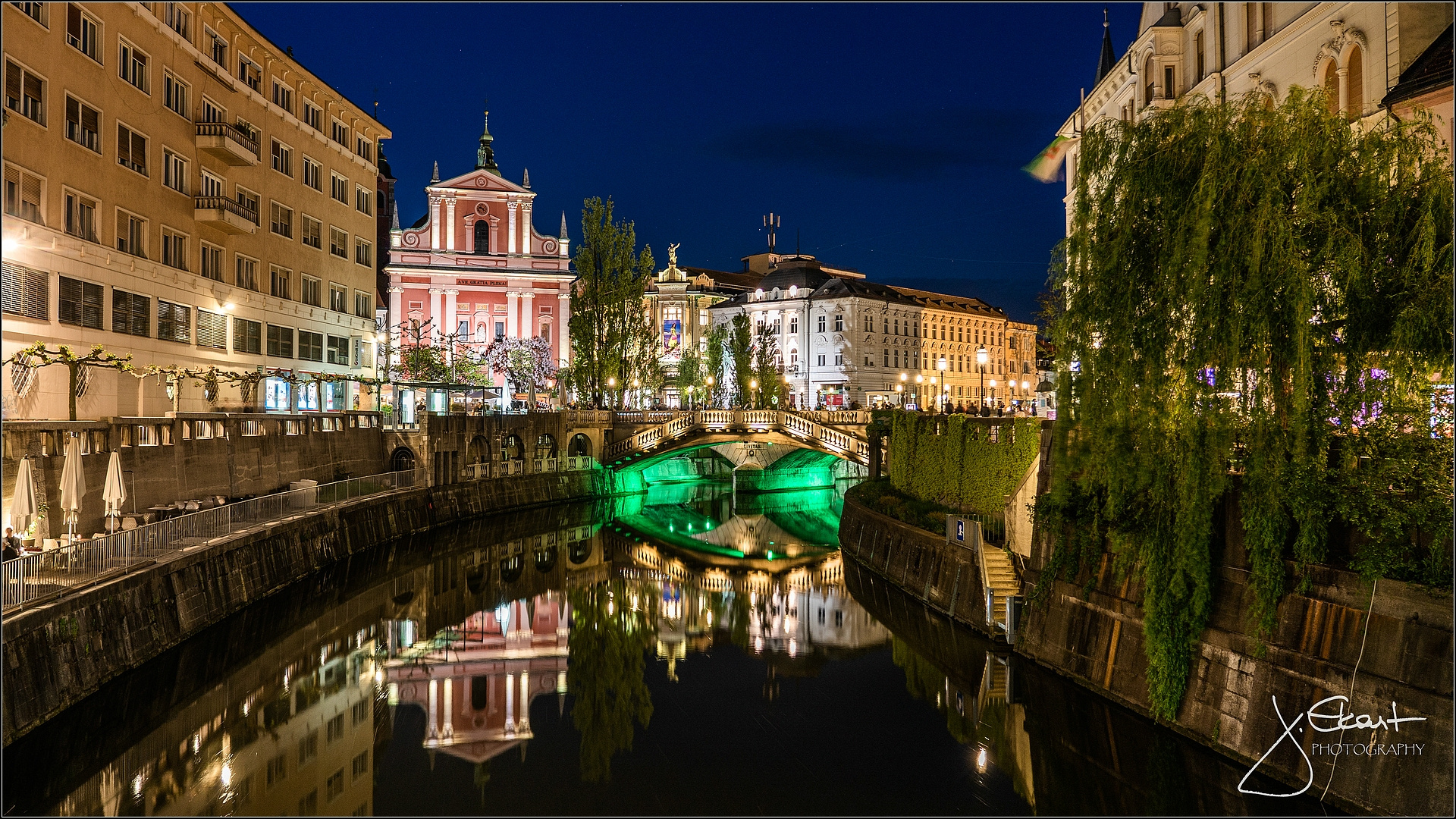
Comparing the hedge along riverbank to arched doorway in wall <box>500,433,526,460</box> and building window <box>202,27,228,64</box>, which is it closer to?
arched doorway in wall <box>500,433,526,460</box>

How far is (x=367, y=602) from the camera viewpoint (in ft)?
108

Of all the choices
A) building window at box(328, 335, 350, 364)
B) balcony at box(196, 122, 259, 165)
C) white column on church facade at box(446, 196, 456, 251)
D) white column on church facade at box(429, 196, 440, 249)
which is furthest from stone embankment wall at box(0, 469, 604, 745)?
white column on church facade at box(429, 196, 440, 249)

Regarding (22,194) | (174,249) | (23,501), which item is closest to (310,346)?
(174,249)

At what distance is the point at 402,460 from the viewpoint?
173 ft

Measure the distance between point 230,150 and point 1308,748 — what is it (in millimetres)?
42735

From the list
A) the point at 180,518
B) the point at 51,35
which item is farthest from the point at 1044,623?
the point at 51,35

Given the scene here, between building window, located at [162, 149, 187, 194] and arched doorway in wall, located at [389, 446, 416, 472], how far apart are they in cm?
1659

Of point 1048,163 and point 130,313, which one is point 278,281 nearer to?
point 130,313

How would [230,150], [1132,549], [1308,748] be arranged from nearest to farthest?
[1308,748]
[1132,549]
[230,150]

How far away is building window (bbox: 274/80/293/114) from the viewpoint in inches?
1879

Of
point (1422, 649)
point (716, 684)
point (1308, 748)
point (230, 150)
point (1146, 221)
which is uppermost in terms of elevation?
point (230, 150)

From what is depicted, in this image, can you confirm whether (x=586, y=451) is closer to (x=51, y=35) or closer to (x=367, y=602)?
(x=367, y=602)

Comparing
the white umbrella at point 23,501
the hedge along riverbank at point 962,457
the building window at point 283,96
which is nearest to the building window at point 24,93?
the white umbrella at point 23,501

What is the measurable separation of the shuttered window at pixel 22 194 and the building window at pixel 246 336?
1332 centimetres
